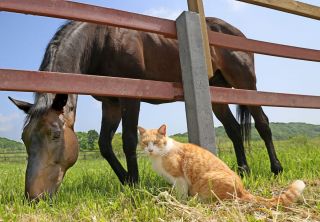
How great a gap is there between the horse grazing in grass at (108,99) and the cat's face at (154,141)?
51cm

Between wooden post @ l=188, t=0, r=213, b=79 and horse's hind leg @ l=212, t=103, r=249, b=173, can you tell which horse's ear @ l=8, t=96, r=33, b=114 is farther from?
horse's hind leg @ l=212, t=103, r=249, b=173

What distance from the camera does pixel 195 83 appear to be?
2.37 meters

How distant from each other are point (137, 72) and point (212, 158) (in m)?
1.51

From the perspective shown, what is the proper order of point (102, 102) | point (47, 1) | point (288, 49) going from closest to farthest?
point (47, 1)
point (288, 49)
point (102, 102)

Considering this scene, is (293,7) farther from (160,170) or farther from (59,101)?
(59,101)

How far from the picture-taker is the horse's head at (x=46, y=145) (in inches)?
80.7

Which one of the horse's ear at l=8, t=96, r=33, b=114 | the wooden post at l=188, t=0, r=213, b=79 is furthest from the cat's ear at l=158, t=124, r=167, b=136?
the horse's ear at l=8, t=96, r=33, b=114

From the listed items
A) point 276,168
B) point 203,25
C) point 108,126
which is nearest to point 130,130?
point 108,126

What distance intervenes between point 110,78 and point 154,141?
0.67 meters

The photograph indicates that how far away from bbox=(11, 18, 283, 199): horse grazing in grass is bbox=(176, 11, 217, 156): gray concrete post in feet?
2.36

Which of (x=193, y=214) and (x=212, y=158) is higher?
(x=212, y=158)

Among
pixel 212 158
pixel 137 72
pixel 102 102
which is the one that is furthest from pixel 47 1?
pixel 212 158

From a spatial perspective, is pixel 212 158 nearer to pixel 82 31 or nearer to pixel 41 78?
pixel 41 78

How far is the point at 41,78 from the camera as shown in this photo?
196 cm
